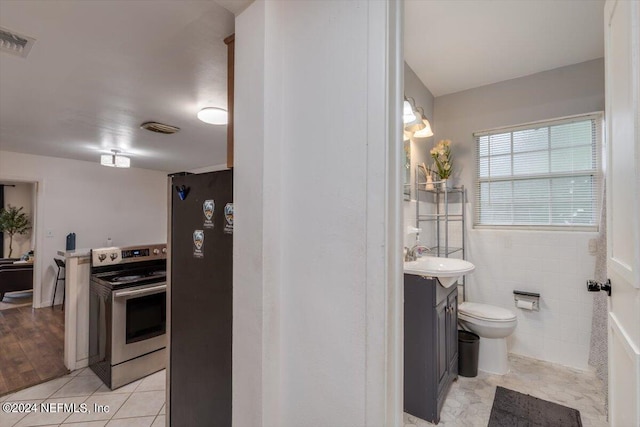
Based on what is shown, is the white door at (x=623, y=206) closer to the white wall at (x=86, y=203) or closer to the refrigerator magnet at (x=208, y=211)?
the refrigerator magnet at (x=208, y=211)

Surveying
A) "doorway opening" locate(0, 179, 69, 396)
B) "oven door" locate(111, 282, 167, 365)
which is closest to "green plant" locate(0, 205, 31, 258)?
"doorway opening" locate(0, 179, 69, 396)

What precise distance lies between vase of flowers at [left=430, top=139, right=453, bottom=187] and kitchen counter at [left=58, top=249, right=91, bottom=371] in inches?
135

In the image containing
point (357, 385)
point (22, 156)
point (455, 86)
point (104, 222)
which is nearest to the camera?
point (357, 385)

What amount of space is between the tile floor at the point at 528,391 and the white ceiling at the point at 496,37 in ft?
8.80

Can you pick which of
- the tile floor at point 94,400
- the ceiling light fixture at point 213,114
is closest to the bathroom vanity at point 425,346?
the tile floor at point 94,400

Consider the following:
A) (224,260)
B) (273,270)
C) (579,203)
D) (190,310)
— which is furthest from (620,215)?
(579,203)

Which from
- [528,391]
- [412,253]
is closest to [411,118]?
[412,253]

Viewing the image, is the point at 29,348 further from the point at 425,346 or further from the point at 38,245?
the point at 425,346

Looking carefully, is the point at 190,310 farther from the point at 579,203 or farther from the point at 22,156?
the point at 22,156

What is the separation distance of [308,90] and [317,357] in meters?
0.92

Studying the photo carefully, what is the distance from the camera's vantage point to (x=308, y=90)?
0.99 metres

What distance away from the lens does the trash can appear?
7.52 ft

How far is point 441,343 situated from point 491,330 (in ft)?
2.31

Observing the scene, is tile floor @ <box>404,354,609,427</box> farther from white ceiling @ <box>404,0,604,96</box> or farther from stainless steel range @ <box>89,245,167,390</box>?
white ceiling @ <box>404,0,604,96</box>
